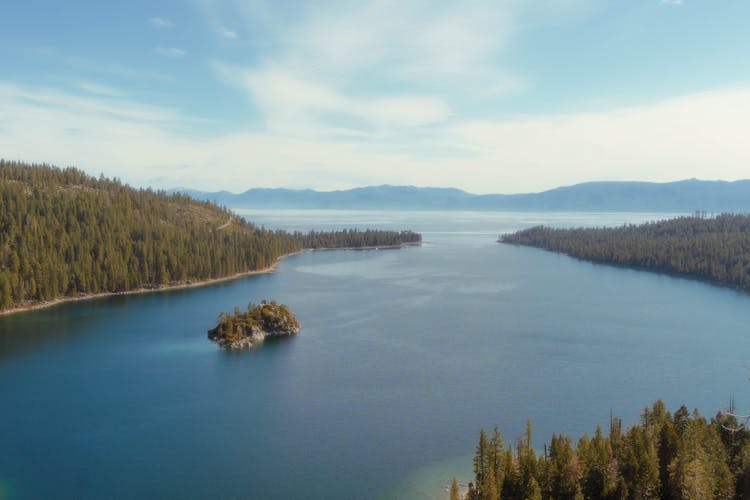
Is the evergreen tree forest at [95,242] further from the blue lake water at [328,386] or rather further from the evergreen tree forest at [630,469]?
the evergreen tree forest at [630,469]

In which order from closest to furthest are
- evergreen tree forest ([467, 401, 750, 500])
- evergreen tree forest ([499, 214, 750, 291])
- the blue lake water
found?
1. evergreen tree forest ([467, 401, 750, 500])
2. the blue lake water
3. evergreen tree forest ([499, 214, 750, 291])

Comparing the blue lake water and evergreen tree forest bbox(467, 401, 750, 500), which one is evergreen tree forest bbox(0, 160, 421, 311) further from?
evergreen tree forest bbox(467, 401, 750, 500)

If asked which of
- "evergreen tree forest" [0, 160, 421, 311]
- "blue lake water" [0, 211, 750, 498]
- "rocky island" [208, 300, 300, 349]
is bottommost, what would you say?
"blue lake water" [0, 211, 750, 498]

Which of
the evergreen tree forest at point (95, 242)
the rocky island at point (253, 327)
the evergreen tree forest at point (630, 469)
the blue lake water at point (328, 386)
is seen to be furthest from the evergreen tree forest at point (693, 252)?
the evergreen tree forest at point (95, 242)

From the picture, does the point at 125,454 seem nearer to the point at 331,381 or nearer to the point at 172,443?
the point at 172,443

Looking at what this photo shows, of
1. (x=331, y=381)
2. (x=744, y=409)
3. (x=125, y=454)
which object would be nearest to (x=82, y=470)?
(x=125, y=454)

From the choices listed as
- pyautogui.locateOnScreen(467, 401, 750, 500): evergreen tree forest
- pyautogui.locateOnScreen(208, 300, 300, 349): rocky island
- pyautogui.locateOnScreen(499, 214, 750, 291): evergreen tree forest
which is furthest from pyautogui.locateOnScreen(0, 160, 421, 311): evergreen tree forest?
pyautogui.locateOnScreen(499, 214, 750, 291): evergreen tree forest
